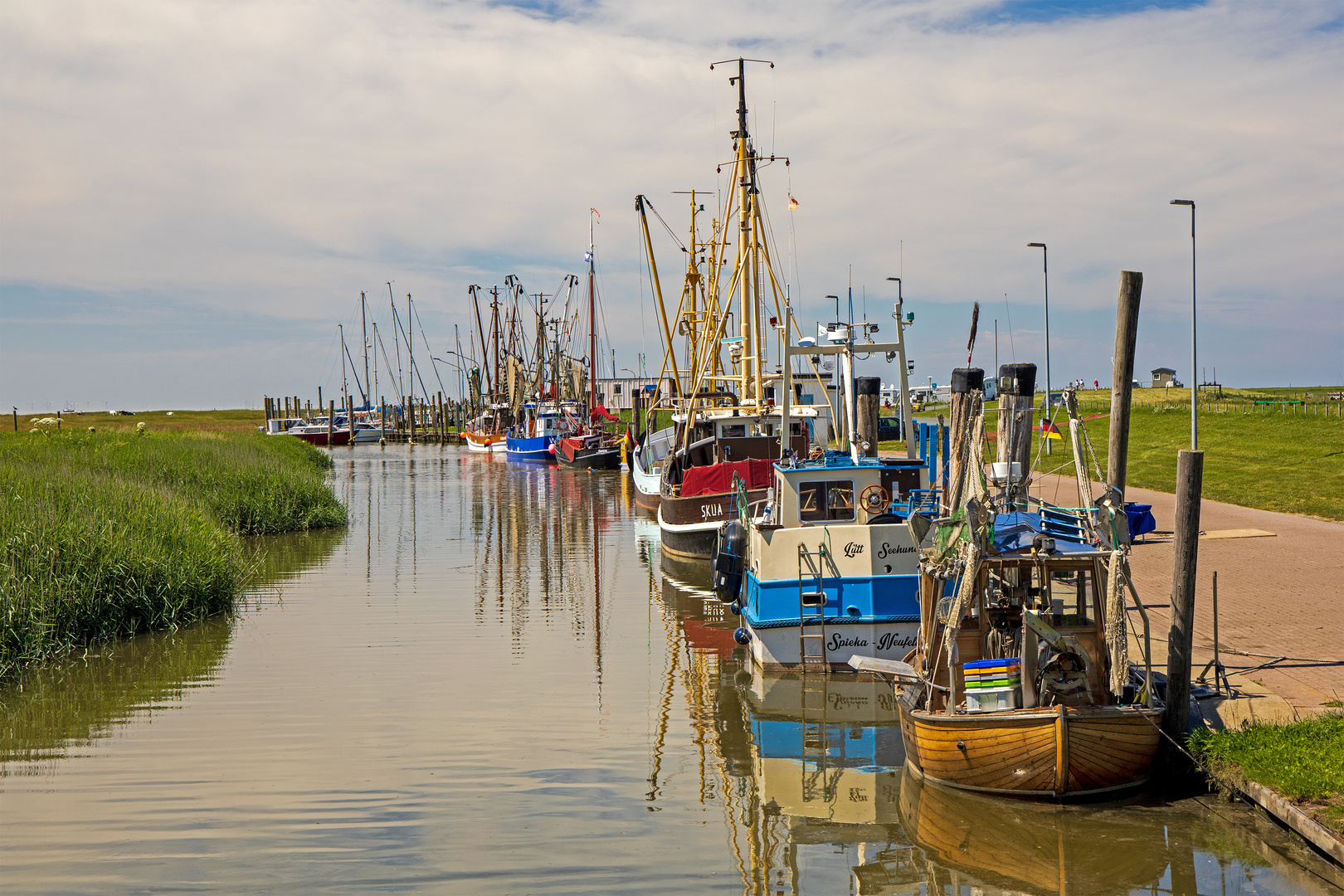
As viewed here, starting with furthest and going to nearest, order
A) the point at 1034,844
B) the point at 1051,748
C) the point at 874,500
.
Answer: the point at 874,500 < the point at 1051,748 < the point at 1034,844

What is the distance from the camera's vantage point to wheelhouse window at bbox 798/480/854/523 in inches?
659

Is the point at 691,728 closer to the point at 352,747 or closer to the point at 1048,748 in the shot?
the point at 352,747

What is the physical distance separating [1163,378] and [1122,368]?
341ft

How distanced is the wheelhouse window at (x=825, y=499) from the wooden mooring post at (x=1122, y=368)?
169 inches

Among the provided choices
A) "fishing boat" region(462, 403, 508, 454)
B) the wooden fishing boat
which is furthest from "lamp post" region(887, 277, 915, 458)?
"fishing boat" region(462, 403, 508, 454)

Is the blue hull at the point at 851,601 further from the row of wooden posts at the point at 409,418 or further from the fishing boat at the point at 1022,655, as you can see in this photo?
the row of wooden posts at the point at 409,418

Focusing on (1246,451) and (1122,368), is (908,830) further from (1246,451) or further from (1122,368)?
(1246,451)

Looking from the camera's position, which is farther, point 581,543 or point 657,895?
point 581,543

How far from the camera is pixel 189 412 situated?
16500 centimetres

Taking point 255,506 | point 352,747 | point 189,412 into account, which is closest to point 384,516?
point 255,506

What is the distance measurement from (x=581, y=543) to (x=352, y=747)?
67.1ft

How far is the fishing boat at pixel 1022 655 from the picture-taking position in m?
10.0

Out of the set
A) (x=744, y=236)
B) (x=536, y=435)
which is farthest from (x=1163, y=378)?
(x=744, y=236)

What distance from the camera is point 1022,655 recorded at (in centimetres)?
1052
